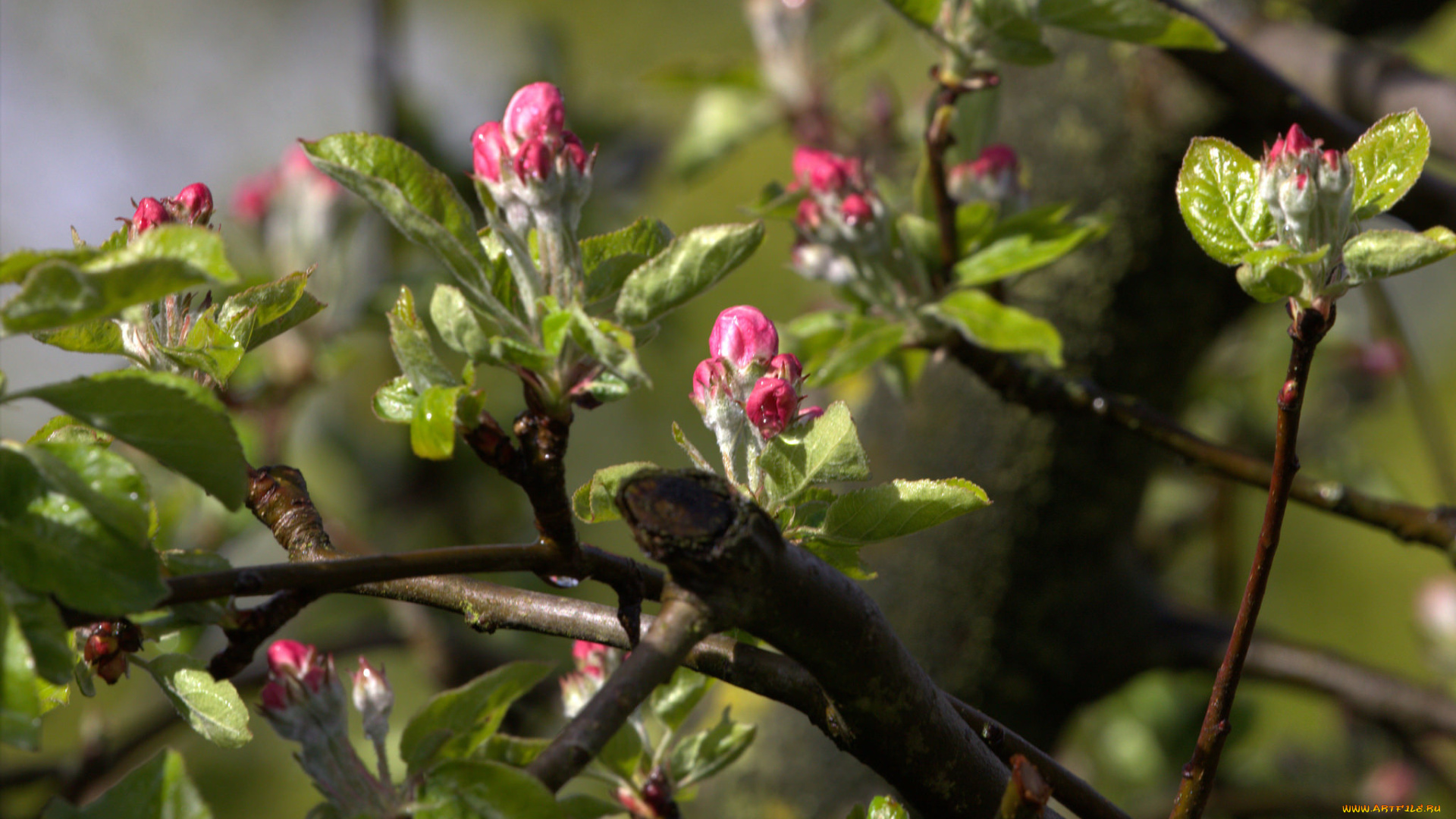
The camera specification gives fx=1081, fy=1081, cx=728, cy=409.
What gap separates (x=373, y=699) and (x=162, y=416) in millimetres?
226

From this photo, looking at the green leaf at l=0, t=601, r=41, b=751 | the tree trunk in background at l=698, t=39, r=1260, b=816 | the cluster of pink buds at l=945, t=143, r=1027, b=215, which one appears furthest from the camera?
the tree trunk in background at l=698, t=39, r=1260, b=816

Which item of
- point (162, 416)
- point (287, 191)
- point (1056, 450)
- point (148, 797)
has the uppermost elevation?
point (287, 191)

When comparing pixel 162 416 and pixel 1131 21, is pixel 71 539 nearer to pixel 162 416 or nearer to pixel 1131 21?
pixel 162 416

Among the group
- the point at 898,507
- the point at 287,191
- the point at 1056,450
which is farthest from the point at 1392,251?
the point at 287,191

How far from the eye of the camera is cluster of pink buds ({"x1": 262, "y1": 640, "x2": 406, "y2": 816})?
50 cm

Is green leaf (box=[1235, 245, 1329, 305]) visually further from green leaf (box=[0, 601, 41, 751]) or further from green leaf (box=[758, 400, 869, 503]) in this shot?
green leaf (box=[0, 601, 41, 751])

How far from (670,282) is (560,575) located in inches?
5.2

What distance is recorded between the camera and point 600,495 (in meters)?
0.53

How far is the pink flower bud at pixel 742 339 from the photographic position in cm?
55

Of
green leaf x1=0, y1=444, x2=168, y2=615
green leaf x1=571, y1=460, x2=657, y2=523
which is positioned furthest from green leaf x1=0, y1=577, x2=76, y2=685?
green leaf x1=571, y1=460, x2=657, y2=523

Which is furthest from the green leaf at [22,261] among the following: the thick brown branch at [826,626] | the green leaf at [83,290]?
the thick brown branch at [826,626]

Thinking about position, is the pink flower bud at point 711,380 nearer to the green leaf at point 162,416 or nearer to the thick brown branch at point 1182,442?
the green leaf at point 162,416

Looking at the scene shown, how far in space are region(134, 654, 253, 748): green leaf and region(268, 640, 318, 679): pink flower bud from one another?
0.09ft

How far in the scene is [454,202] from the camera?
0.46 metres
